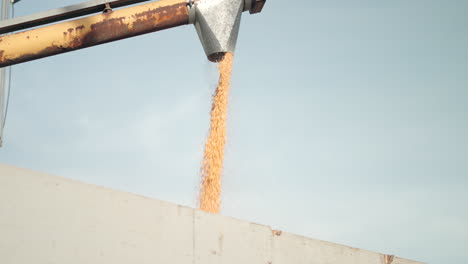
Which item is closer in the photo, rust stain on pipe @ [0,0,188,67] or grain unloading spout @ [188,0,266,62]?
rust stain on pipe @ [0,0,188,67]

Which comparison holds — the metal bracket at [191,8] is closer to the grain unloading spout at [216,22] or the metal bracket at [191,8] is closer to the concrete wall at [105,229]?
the grain unloading spout at [216,22]

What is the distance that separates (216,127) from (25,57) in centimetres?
159

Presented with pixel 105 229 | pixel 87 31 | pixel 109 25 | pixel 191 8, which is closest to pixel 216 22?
pixel 191 8

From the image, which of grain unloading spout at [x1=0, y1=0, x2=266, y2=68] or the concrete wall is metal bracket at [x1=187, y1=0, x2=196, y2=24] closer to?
grain unloading spout at [x1=0, y1=0, x2=266, y2=68]

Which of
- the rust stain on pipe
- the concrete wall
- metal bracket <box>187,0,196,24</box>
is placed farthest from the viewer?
metal bracket <box>187,0,196,24</box>

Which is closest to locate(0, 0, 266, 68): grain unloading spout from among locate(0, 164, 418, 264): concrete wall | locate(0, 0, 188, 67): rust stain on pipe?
locate(0, 0, 188, 67): rust stain on pipe

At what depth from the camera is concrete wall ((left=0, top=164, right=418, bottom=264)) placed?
7.36 feet

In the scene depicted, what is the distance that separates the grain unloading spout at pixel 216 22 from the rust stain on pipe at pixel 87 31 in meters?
0.15

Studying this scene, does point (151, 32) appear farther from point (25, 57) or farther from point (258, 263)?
point (258, 263)

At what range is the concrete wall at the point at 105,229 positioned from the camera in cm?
224

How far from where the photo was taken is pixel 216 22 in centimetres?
378

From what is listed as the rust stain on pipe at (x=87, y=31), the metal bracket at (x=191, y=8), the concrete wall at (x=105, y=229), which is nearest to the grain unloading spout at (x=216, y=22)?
the metal bracket at (x=191, y=8)

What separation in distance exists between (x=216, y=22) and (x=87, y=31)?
0.98 m

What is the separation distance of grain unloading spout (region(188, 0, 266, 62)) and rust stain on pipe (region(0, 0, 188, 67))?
0.50 ft
